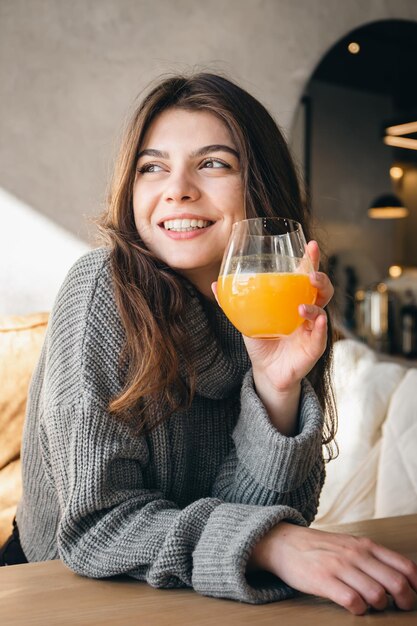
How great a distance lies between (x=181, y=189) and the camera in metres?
1.31

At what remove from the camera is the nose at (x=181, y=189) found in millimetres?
1306

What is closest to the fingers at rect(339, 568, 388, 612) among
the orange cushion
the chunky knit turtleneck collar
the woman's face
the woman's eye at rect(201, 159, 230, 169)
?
the chunky knit turtleneck collar

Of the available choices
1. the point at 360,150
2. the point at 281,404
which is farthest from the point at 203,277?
the point at 360,150

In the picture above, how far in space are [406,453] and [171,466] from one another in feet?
3.59

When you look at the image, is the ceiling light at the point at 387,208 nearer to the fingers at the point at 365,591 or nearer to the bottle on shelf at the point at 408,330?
the bottle on shelf at the point at 408,330

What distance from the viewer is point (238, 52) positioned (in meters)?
3.27

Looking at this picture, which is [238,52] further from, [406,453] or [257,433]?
[257,433]

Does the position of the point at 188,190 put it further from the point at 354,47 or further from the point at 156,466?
the point at 354,47

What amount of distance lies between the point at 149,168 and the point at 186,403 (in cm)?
44

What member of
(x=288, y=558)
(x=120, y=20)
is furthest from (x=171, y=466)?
(x=120, y=20)

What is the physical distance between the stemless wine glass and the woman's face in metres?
0.26

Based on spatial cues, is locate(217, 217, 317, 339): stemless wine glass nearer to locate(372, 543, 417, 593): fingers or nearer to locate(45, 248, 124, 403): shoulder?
locate(45, 248, 124, 403): shoulder

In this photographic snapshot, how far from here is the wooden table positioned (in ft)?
2.63

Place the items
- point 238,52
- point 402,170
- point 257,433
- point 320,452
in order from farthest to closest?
point 402,170, point 238,52, point 320,452, point 257,433
